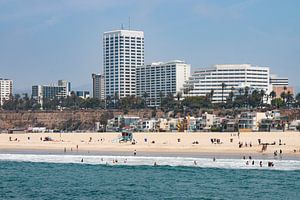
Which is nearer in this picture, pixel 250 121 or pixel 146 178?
pixel 146 178

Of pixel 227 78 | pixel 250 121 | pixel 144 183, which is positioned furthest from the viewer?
pixel 227 78

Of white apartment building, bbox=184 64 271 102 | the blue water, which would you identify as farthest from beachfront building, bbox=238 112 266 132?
white apartment building, bbox=184 64 271 102

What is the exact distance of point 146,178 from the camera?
4662 cm

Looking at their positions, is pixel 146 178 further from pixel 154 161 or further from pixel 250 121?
pixel 250 121

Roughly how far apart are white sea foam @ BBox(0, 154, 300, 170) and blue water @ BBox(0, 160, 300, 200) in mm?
1995

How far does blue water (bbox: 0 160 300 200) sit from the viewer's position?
38562mm

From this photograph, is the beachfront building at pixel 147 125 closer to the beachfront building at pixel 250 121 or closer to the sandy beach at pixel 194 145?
the beachfront building at pixel 250 121

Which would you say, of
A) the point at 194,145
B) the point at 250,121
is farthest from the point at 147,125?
the point at 194,145

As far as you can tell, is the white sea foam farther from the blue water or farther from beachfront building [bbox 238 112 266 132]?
beachfront building [bbox 238 112 266 132]

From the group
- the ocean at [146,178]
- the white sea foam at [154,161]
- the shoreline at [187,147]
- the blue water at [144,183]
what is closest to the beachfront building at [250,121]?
the shoreline at [187,147]

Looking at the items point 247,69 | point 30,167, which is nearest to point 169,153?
point 30,167

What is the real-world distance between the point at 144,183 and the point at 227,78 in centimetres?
15065

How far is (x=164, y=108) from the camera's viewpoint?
152 meters

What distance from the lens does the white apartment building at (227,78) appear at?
188750 mm
